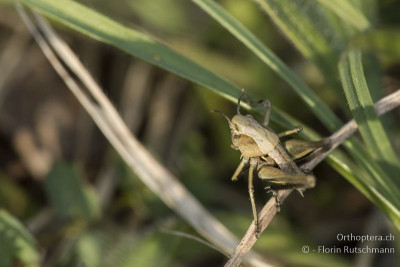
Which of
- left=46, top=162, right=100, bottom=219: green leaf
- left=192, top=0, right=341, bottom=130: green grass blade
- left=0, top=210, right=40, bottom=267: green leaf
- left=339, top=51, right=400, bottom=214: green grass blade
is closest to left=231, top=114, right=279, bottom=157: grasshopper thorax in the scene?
left=192, top=0, right=341, bottom=130: green grass blade

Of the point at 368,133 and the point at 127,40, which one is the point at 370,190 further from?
the point at 127,40

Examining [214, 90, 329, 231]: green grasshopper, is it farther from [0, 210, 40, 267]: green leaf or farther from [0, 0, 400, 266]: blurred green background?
[0, 210, 40, 267]: green leaf

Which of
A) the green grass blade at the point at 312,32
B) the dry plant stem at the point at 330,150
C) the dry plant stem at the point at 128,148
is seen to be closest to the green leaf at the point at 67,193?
the dry plant stem at the point at 128,148

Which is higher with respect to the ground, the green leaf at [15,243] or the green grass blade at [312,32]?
the green grass blade at [312,32]

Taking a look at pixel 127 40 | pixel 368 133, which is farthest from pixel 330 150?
pixel 127 40

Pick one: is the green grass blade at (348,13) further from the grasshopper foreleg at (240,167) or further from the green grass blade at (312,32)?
the grasshopper foreleg at (240,167)

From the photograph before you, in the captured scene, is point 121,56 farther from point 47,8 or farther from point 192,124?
point 47,8

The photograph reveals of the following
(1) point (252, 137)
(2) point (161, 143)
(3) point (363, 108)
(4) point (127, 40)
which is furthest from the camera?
(2) point (161, 143)
